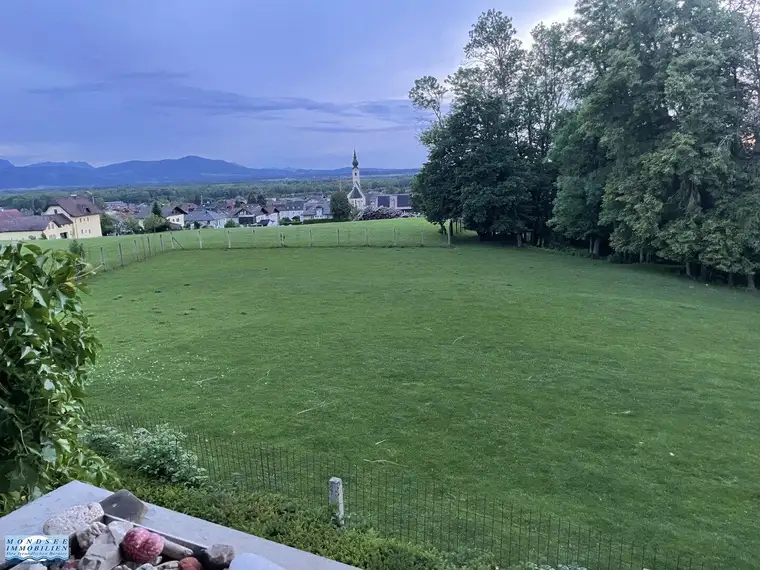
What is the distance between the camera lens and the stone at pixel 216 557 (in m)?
2.07

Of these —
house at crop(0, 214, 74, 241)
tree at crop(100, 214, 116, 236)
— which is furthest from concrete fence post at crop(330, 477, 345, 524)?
tree at crop(100, 214, 116, 236)

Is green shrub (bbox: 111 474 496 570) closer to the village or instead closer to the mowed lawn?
the mowed lawn

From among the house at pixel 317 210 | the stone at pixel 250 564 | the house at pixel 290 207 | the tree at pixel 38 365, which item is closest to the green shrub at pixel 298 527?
the tree at pixel 38 365

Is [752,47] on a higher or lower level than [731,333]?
higher

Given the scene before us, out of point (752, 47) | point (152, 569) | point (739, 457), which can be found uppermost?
point (752, 47)

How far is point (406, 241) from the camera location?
2606 centimetres

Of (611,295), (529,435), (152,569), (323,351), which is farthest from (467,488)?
(611,295)

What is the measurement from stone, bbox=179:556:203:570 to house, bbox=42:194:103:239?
159 feet

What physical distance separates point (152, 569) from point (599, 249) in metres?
24.7

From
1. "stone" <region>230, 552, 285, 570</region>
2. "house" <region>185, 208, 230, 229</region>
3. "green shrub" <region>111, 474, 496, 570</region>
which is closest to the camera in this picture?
"stone" <region>230, 552, 285, 570</region>

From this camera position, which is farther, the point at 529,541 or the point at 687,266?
the point at 687,266

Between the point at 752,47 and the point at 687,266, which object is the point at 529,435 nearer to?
the point at 687,266

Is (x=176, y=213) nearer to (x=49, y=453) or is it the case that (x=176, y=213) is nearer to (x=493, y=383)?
(x=493, y=383)

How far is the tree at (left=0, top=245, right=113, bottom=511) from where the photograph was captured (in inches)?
102
